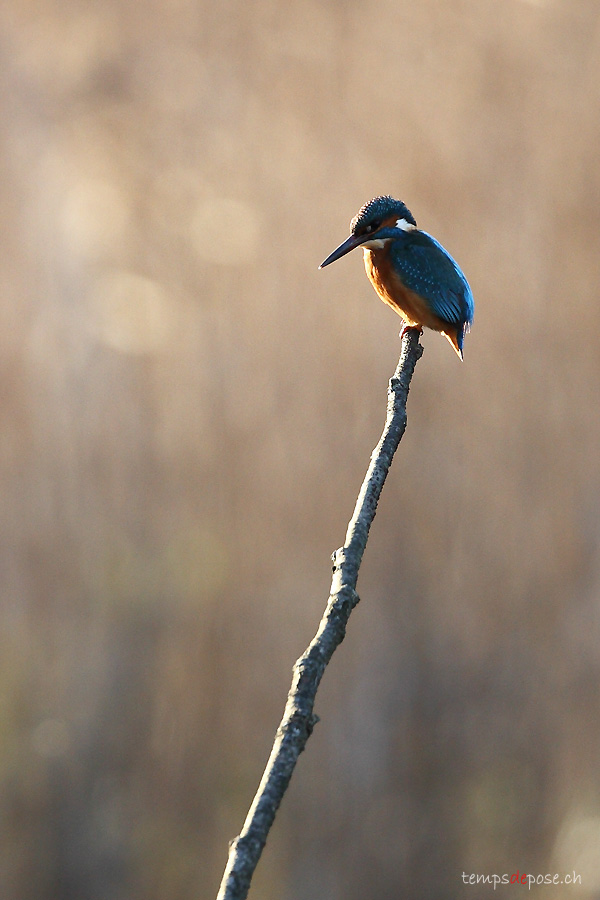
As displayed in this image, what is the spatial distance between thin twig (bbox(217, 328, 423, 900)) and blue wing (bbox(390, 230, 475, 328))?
90 centimetres

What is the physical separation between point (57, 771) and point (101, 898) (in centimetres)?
52

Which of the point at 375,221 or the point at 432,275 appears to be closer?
the point at 375,221

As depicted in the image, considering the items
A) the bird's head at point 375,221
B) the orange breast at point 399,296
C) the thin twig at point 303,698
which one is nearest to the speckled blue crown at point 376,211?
the bird's head at point 375,221

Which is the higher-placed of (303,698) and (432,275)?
(432,275)

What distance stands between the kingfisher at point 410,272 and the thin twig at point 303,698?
0.87 m

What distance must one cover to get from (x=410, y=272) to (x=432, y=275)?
50 millimetres

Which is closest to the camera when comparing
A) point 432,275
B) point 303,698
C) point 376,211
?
point 303,698

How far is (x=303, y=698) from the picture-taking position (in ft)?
1.86

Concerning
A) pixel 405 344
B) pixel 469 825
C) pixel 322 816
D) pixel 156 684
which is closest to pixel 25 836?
pixel 156 684

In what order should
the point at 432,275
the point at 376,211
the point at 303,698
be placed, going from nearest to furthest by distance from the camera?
the point at 303,698 < the point at 376,211 < the point at 432,275

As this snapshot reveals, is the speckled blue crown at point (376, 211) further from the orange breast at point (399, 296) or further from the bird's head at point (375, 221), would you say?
the orange breast at point (399, 296)

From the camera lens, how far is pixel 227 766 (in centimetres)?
333

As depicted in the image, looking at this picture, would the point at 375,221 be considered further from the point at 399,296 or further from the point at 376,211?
the point at 399,296

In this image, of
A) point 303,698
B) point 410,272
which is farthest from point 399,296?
point 303,698
